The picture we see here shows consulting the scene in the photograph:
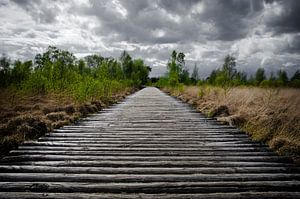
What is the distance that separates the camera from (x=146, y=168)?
12.3 ft

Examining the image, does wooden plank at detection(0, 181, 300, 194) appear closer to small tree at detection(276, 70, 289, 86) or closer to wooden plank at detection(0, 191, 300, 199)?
wooden plank at detection(0, 191, 300, 199)

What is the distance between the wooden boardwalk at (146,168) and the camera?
3.04 meters

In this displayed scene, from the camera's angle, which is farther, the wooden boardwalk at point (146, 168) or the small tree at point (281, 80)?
the small tree at point (281, 80)

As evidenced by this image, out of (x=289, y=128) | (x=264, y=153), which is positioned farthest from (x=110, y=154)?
(x=289, y=128)

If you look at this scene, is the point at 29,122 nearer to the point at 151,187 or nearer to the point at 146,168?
the point at 146,168

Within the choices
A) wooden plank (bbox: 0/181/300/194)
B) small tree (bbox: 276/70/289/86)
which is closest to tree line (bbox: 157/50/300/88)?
small tree (bbox: 276/70/289/86)

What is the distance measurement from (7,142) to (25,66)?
1222cm

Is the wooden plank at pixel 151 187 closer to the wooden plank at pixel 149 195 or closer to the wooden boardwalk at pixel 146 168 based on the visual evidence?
the wooden boardwalk at pixel 146 168

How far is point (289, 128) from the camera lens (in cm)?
569

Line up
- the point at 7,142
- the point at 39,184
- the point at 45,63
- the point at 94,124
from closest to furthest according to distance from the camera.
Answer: the point at 39,184, the point at 7,142, the point at 94,124, the point at 45,63

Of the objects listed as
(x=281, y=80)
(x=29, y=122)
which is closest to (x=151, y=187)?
(x=29, y=122)

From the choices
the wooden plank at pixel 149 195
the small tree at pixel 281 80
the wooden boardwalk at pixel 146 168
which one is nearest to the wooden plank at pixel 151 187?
the wooden boardwalk at pixel 146 168

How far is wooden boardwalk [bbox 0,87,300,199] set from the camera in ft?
9.99

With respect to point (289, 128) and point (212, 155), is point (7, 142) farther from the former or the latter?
point (289, 128)
